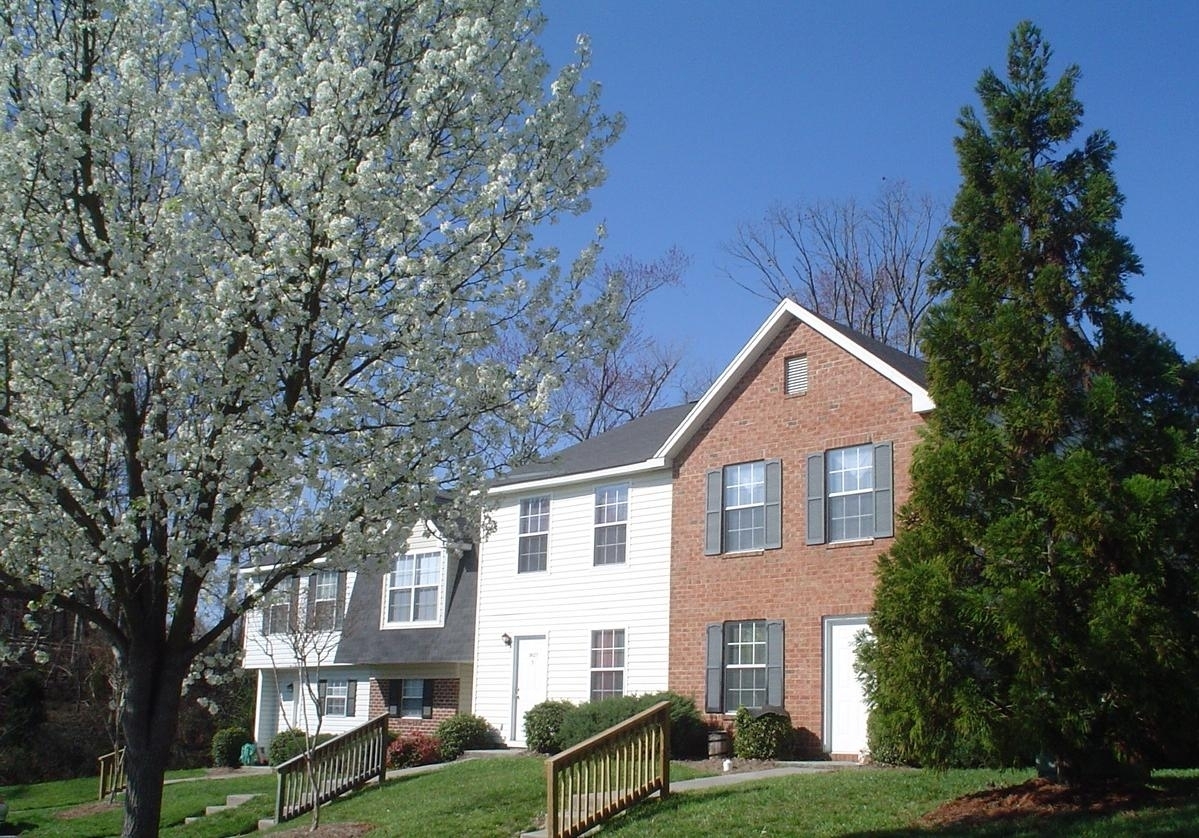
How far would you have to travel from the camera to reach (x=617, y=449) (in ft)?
73.3

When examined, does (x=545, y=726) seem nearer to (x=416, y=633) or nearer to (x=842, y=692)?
(x=842, y=692)

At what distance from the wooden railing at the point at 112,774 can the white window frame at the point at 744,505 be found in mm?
10942

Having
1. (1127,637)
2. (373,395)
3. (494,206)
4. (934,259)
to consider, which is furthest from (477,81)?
(1127,637)

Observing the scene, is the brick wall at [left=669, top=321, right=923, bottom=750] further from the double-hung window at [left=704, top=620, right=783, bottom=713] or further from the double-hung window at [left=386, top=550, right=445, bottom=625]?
the double-hung window at [left=386, top=550, right=445, bottom=625]

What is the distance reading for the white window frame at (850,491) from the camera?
698 inches

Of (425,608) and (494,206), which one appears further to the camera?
(425,608)

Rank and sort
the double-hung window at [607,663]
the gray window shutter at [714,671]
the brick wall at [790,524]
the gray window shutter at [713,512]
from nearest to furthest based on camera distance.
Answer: the brick wall at [790,524] < the gray window shutter at [714,671] < the gray window shutter at [713,512] < the double-hung window at [607,663]

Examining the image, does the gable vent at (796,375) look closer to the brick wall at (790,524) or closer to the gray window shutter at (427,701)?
the brick wall at (790,524)

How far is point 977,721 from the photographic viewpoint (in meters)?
9.70

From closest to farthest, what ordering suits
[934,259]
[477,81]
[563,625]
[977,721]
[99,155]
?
[99,155] < [477,81] < [977,721] < [934,259] < [563,625]

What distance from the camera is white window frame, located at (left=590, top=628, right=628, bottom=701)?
67.5 feet

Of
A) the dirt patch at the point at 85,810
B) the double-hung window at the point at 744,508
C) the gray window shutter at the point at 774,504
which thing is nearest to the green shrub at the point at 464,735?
the dirt patch at the point at 85,810

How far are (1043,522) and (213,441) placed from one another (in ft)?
21.9

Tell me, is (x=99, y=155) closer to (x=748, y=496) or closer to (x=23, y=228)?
(x=23, y=228)
